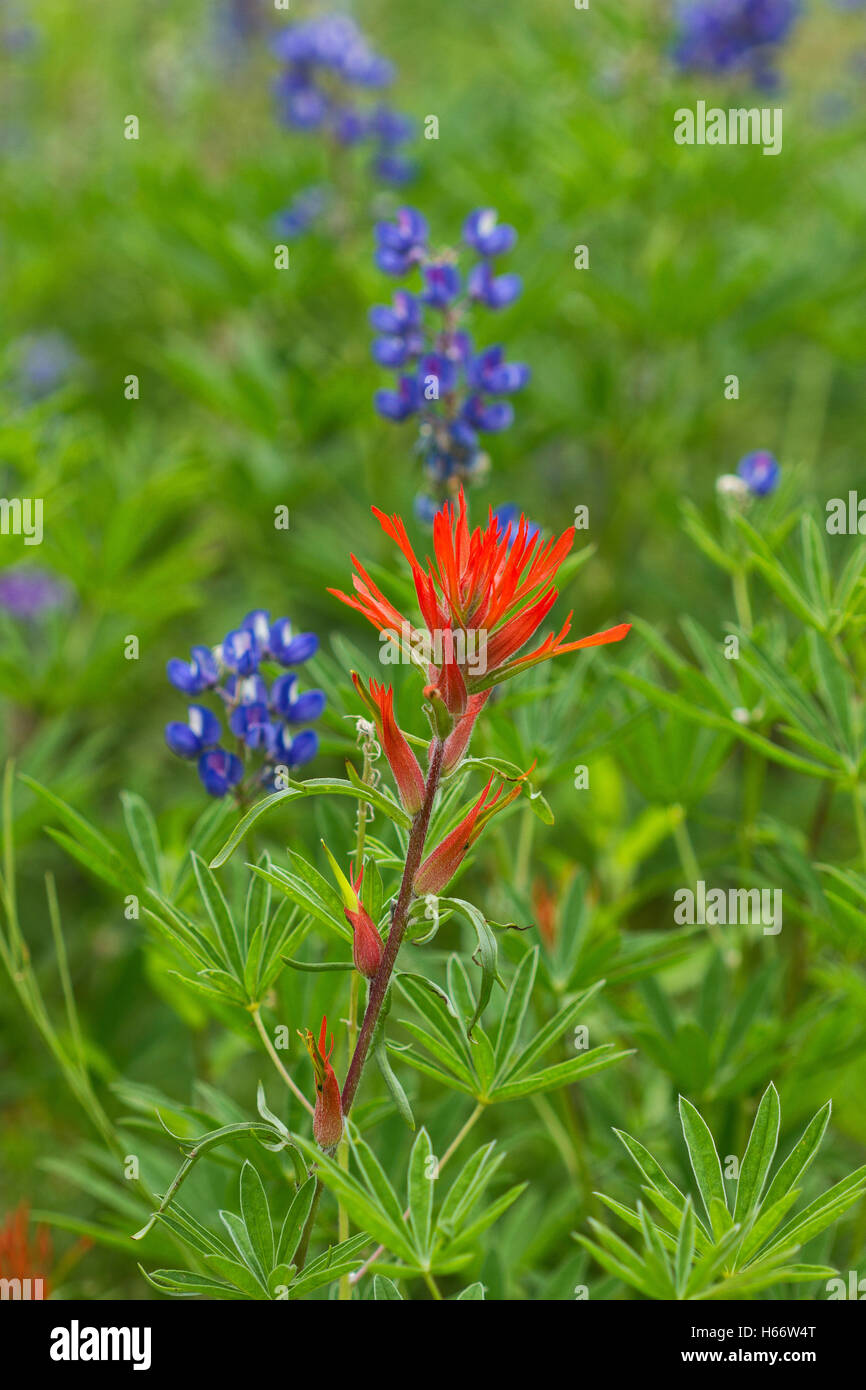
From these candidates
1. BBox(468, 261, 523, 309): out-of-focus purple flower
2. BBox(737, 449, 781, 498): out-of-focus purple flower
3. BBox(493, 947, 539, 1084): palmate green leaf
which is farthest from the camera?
BBox(468, 261, 523, 309): out-of-focus purple flower

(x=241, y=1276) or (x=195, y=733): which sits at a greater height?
(x=195, y=733)

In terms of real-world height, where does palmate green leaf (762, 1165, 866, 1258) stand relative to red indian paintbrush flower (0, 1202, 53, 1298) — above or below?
above

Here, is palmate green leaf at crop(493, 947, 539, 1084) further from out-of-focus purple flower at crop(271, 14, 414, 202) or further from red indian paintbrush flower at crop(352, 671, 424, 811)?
out-of-focus purple flower at crop(271, 14, 414, 202)

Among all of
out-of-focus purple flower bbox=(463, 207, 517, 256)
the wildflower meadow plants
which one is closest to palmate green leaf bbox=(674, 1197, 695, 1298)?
the wildflower meadow plants

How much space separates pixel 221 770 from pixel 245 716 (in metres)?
0.07

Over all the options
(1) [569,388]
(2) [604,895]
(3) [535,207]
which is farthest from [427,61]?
(2) [604,895]

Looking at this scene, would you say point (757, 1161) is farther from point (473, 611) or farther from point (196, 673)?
point (196, 673)

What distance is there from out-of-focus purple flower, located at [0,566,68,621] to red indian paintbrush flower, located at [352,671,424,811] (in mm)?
2101

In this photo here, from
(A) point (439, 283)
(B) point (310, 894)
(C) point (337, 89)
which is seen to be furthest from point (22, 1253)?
(C) point (337, 89)

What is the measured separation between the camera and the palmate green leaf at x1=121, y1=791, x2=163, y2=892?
4.80ft

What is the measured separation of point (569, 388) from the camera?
9.43 feet

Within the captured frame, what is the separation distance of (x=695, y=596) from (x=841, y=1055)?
130 cm

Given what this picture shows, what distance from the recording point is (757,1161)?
1171mm

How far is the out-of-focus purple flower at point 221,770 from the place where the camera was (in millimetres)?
1434
